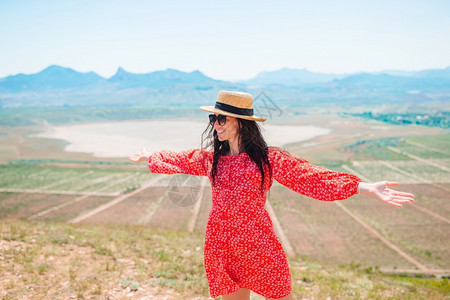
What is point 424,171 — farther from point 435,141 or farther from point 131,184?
point 131,184

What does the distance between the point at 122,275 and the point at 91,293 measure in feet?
2.89

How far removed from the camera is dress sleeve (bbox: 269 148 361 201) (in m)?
2.41

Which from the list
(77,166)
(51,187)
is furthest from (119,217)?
(77,166)

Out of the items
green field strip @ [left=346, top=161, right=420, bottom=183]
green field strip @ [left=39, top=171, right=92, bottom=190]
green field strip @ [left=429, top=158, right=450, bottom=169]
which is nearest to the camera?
green field strip @ [left=39, top=171, right=92, bottom=190]

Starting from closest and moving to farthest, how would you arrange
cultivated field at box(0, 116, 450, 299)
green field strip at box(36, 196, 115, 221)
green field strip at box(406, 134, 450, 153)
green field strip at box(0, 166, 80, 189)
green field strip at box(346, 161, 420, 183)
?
1. cultivated field at box(0, 116, 450, 299)
2. green field strip at box(36, 196, 115, 221)
3. green field strip at box(0, 166, 80, 189)
4. green field strip at box(346, 161, 420, 183)
5. green field strip at box(406, 134, 450, 153)

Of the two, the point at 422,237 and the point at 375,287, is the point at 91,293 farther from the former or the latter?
the point at 422,237

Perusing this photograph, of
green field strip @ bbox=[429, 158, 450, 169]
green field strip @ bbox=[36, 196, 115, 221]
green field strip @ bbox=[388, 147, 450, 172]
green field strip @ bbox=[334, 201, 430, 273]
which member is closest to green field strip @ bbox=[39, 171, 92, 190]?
green field strip @ bbox=[36, 196, 115, 221]

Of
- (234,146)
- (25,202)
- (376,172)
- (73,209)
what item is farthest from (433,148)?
(234,146)

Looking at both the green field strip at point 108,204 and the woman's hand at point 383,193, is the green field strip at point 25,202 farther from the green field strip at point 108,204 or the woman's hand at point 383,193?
the woman's hand at point 383,193

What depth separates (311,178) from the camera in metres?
2.52

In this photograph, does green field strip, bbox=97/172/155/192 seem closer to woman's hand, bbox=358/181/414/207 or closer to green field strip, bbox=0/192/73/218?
green field strip, bbox=0/192/73/218

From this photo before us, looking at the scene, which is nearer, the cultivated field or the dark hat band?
the dark hat band

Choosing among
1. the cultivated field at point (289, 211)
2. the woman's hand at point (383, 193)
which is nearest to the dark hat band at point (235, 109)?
the woman's hand at point (383, 193)

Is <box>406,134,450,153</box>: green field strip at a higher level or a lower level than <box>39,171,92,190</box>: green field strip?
higher
